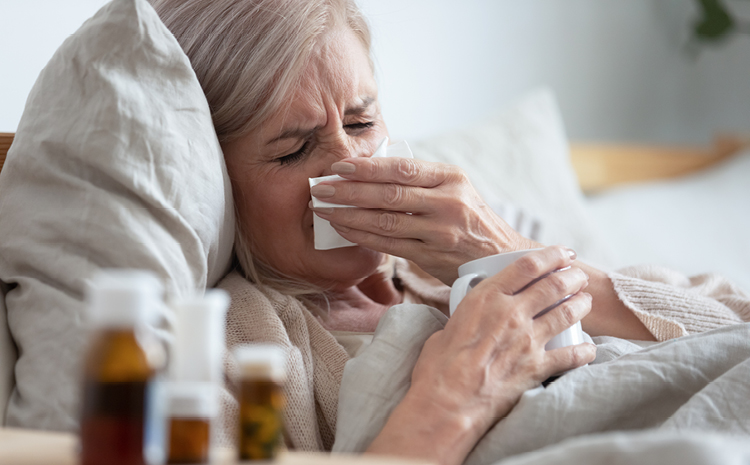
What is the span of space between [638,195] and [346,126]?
1482 millimetres

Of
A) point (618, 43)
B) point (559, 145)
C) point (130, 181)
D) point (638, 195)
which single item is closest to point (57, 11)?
Answer: point (130, 181)

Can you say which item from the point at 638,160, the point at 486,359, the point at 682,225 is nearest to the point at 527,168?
the point at 682,225

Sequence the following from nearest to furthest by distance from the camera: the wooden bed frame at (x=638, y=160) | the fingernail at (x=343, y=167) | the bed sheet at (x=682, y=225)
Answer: the fingernail at (x=343, y=167) < the bed sheet at (x=682, y=225) < the wooden bed frame at (x=638, y=160)

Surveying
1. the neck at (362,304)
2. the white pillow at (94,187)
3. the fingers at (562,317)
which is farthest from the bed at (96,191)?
the neck at (362,304)

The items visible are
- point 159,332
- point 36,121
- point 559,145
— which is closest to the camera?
point 159,332

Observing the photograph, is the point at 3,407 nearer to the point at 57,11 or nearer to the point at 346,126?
the point at 346,126

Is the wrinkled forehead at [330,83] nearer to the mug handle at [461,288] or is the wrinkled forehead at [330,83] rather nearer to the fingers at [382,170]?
the fingers at [382,170]

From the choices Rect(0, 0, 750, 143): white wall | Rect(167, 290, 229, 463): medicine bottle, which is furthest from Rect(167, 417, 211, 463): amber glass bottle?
Rect(0, 0, 750, 143): white wall

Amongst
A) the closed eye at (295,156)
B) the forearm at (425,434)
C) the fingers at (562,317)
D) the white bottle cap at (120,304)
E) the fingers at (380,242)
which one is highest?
the white bottle cap at (120,304)

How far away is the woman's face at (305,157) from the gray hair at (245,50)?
0.07ft

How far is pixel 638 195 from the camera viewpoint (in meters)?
2.17

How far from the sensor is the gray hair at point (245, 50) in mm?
948

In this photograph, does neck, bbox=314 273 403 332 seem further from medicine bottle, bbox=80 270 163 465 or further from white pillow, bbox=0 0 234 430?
medicine bottle, bbox=80 270 163 465

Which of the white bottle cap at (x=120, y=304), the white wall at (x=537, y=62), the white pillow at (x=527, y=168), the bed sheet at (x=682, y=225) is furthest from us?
the bed sheet at (x=682, y=225)
